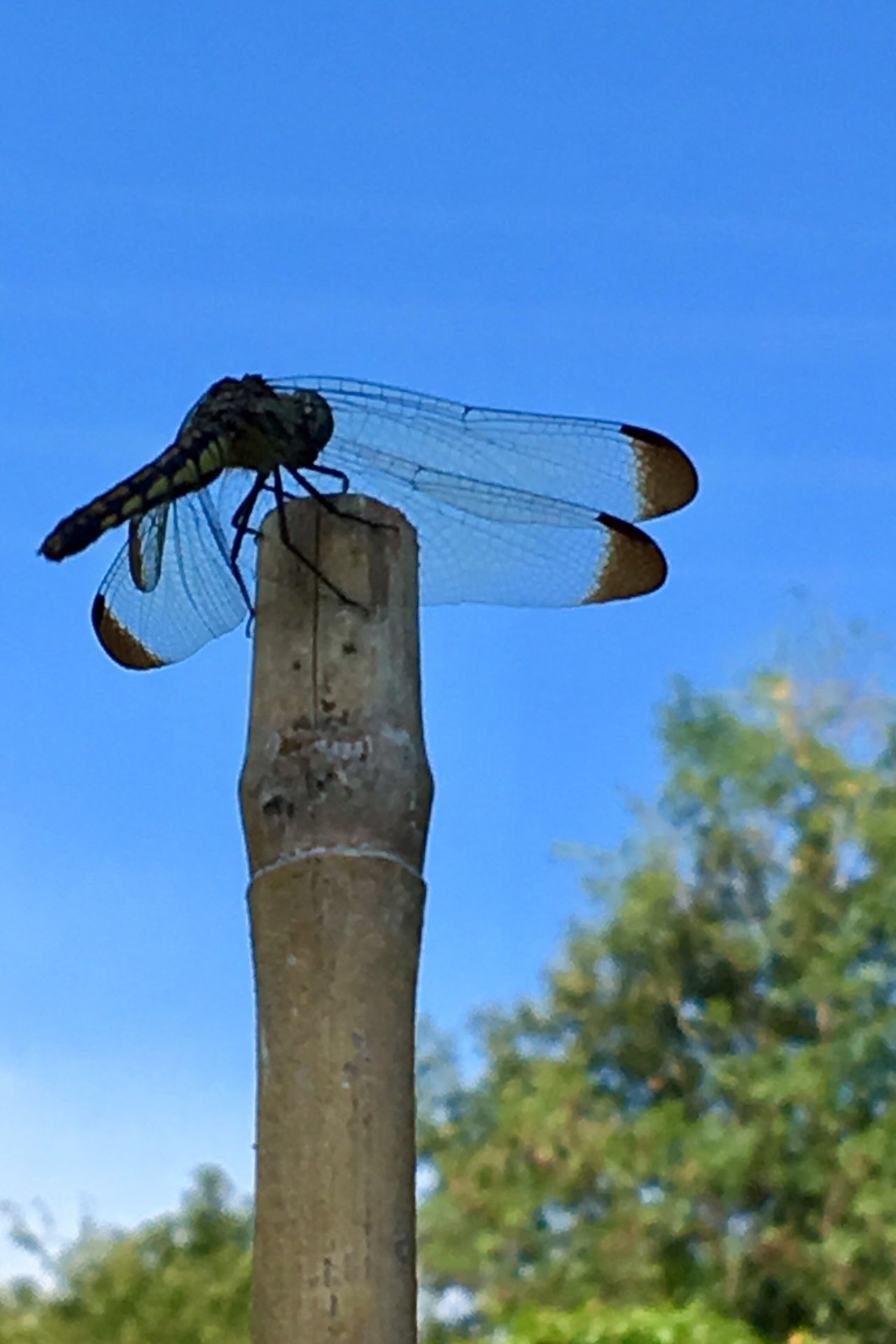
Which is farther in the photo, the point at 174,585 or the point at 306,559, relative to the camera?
the point at 174,585

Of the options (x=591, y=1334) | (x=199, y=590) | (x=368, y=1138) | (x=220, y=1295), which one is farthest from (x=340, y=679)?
(x=220, y=1295)

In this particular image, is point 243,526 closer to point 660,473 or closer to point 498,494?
point 498,494

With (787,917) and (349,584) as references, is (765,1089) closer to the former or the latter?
(787,917)

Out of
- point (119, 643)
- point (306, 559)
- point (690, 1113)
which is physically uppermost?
point (690, 1113)

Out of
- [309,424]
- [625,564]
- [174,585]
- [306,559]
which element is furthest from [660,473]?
[306,559]

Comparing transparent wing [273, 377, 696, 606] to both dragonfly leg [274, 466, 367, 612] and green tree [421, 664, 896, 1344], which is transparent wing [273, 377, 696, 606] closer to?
dragonfly leg [274, 466, 367, 612]

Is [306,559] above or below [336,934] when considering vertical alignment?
above

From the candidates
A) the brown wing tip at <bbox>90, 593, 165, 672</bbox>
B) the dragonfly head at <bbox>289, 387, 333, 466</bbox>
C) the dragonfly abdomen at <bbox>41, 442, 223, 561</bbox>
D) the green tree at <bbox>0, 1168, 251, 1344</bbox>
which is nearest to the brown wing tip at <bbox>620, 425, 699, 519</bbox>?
the dragonfly head at <bbox>289, 387, 333, 466</bbox>
